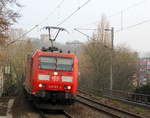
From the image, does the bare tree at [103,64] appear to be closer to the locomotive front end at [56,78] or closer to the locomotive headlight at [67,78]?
the locomotive front end at [56,78]

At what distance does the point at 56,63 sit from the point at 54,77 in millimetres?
774

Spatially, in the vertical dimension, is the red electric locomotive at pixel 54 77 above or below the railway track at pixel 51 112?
above

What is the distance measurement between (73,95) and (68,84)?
1.98 ft

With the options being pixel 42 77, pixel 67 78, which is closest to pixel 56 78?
pixel 67 78

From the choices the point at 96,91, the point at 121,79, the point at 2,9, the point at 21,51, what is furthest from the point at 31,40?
the point at 2,9

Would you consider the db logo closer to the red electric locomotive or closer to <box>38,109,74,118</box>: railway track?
the red electric locomotive

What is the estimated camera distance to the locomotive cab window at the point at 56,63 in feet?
54.5

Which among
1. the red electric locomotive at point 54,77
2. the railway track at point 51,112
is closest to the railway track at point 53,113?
the railway track at point 51,112

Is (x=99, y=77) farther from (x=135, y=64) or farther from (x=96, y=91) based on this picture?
(x=96, y=91)

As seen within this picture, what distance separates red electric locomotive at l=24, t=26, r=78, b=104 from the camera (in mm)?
16172

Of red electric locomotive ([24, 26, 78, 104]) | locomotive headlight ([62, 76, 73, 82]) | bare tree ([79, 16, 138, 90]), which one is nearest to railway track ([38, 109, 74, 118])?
red electric locomotive ([24, 26, 78, 104])

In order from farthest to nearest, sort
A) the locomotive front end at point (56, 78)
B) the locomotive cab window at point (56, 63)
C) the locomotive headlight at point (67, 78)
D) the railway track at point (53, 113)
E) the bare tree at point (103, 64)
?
the bare tree at point (103, 64), the locomotive cab window at point (56, 63), the locomotive headlight at point (67, 78), the locomotive front end at point (56, 78), the railway track at point (53, 113)

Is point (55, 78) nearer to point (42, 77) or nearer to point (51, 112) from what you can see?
point (42, 77)

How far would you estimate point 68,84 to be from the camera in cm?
1644
